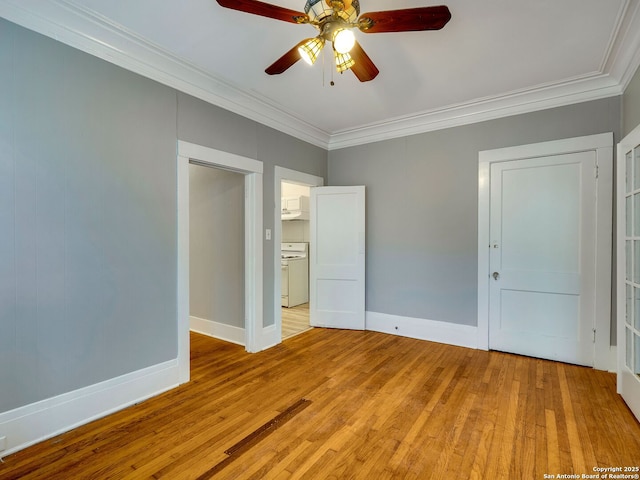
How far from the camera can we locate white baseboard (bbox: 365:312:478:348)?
11.7 feet

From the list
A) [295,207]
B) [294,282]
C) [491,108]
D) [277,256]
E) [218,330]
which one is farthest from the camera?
[295,207]

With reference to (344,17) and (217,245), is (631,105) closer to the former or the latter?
(344,17)

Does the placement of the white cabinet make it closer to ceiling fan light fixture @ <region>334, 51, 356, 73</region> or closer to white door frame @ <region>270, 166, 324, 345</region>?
white door frame @ <region>270, 166, 324, 345</region>

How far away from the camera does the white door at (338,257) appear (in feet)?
13.9

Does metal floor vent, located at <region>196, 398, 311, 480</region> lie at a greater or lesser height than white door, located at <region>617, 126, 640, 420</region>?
lesser

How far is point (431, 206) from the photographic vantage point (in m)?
3.82

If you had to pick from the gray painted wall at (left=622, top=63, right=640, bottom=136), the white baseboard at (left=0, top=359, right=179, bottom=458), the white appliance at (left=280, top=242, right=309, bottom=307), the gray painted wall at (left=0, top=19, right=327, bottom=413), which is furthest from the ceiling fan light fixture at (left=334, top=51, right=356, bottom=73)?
the white appliance at (left=280, top=242, right=309, bottom=307)

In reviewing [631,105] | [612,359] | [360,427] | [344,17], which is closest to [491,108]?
[631,105]

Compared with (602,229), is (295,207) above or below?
above

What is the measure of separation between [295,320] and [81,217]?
325cm

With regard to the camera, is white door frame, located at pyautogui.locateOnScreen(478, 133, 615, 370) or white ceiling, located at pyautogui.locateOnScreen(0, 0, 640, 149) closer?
white ceiling, located at pyautogui.locateOnScreen(0, 0, 640, 149)

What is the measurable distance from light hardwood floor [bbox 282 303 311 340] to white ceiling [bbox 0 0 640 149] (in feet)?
8.90

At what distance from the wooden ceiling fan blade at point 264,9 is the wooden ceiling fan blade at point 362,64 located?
0.38 m

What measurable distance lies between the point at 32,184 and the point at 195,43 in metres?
1.51
